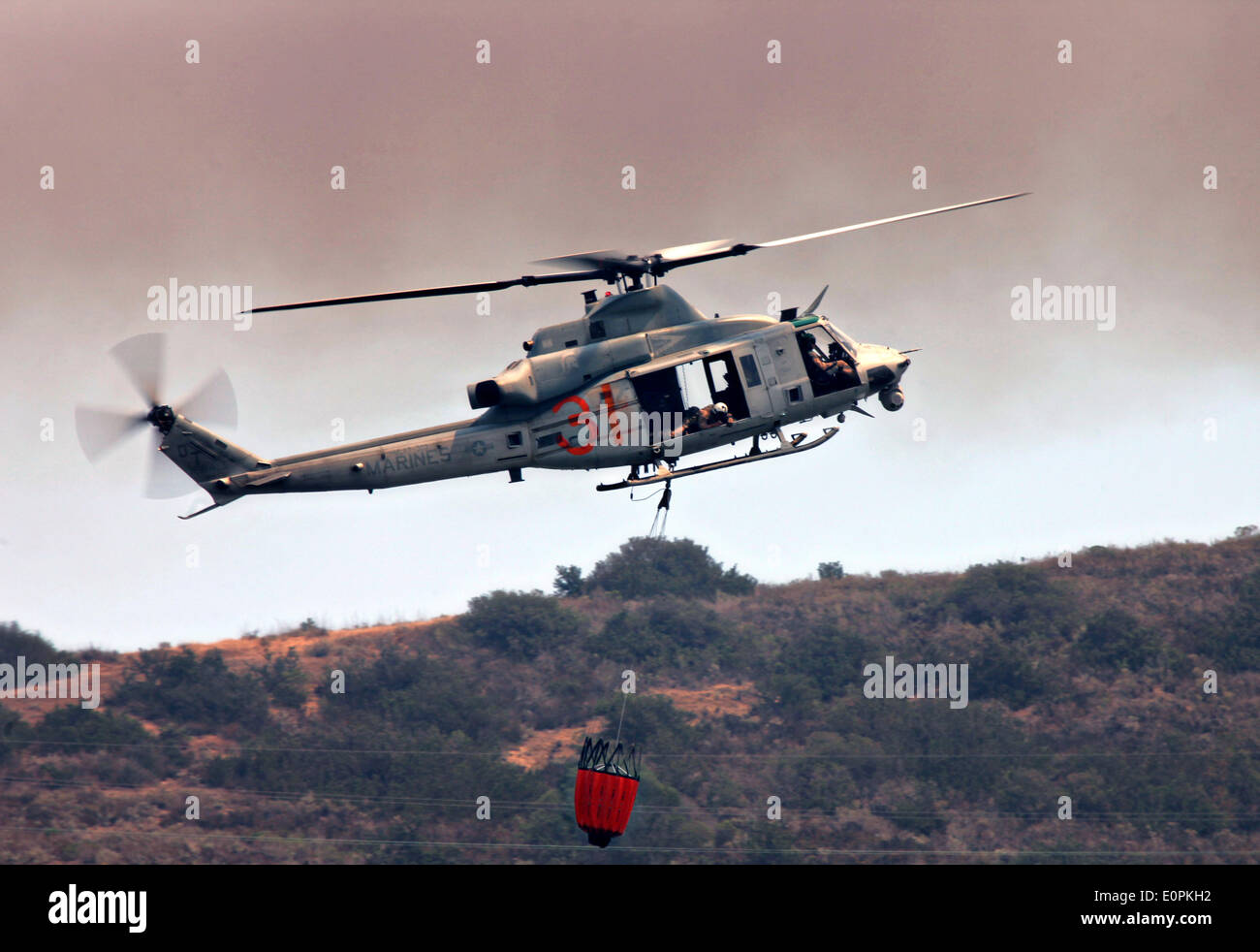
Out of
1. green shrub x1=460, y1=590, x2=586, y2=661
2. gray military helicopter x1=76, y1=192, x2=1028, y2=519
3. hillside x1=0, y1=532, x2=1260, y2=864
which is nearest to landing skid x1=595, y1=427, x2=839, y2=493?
gray military helicopter x1=76, y1=192, x2=1028, y2=519

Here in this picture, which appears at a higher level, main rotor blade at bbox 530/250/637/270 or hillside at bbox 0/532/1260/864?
main rotor blade at bbox 530/250/637/270

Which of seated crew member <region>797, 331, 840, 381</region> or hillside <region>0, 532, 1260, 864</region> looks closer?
seated crew member <region>797, 331, 840, 381</region>

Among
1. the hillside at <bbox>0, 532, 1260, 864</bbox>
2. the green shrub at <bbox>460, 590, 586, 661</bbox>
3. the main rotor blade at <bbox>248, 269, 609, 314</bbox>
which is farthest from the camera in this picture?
the green shrub at <bbox>460, 590, 586, 661</bbox>

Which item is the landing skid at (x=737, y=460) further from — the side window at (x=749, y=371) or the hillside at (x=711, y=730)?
the hillside at (x=711, y=730)

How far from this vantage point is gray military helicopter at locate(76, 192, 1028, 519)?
3353 cm

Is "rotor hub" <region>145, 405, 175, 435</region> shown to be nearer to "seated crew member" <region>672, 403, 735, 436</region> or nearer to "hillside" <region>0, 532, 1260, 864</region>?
"seated crew member" <region>672, 403, 735, 436</region>

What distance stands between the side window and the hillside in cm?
4215

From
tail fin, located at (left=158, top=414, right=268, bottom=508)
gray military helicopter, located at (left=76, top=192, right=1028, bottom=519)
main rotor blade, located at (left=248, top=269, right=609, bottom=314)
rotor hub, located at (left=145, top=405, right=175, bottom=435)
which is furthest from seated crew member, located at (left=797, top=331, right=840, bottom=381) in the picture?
rotor hub, located at (left=145, top=405, right=175, bottom=435)

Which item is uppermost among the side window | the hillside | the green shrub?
the side window

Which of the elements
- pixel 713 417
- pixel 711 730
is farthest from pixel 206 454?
pixel 711 730

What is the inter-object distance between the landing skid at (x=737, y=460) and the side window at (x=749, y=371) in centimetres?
138

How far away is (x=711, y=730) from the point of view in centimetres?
8669

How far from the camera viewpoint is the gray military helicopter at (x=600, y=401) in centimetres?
3353

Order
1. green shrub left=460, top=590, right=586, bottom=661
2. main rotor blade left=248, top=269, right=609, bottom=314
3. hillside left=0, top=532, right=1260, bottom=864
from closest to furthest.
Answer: main rotor blade left=248, top=269, right=609, bottom=314
hillside left=0, top=532, right=1260, bottom=864
green shrub left=460, top=590, right=586, bottom=661
